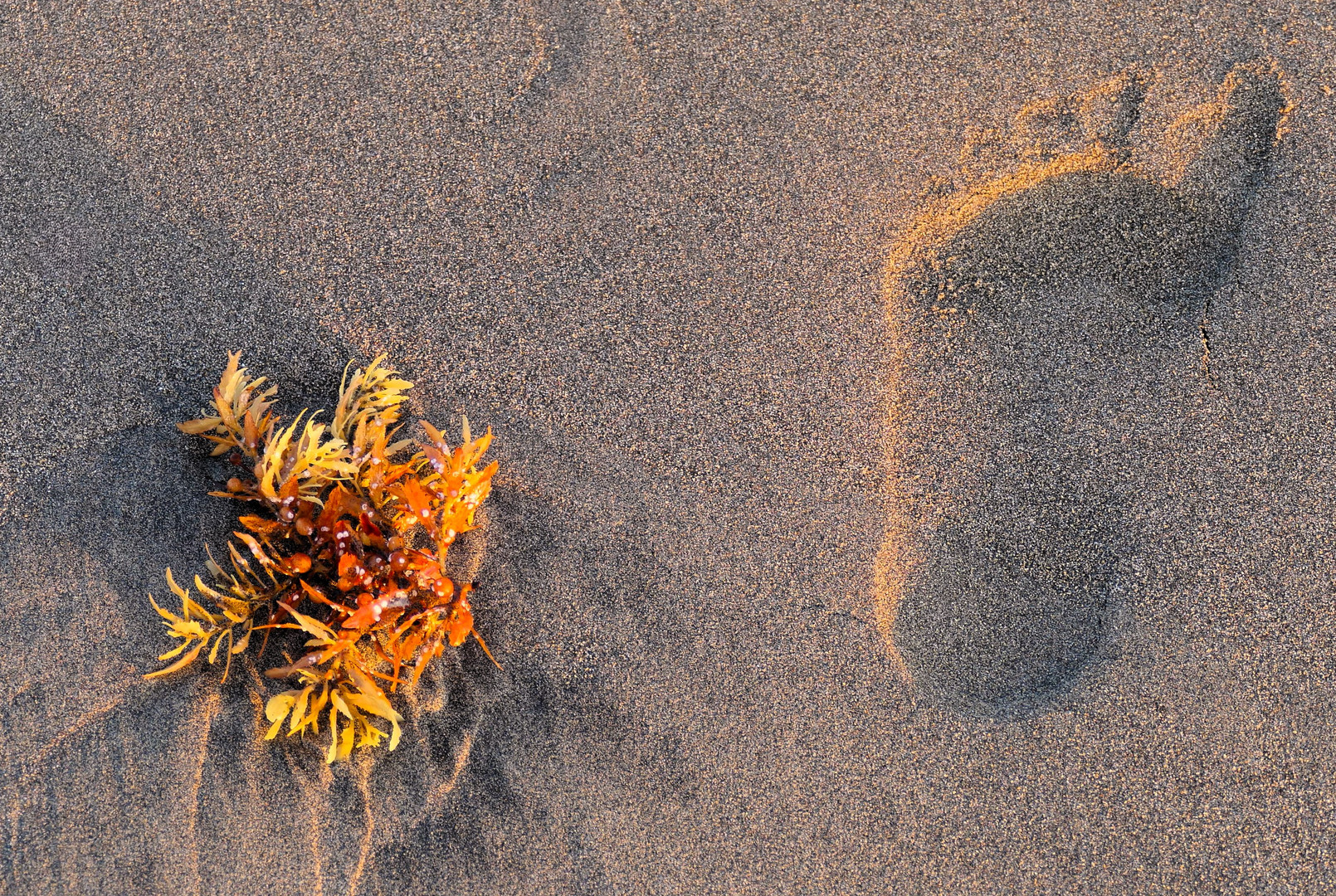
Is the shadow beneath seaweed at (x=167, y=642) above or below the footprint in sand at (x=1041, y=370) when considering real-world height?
above

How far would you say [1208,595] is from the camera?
1.63 m

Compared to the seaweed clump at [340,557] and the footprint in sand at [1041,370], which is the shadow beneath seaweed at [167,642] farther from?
the footprint in sand at [1041,370]

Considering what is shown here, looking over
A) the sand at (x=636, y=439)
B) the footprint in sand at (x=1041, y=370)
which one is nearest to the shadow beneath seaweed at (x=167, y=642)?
the sand at (x=636, y=439)

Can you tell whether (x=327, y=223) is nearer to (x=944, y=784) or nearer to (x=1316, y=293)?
(x=944, y=784)

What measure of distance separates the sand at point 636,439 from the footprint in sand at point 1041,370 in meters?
0.03

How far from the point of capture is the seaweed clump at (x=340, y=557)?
4.83 ft

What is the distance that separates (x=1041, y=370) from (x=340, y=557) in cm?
115

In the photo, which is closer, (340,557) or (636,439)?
(340,557)

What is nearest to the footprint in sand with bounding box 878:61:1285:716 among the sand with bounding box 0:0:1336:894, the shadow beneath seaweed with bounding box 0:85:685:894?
the sand with bounding box 0:0:1336:894

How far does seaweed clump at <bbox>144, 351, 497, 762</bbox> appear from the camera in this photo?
58.0 inches

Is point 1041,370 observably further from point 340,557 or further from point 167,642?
point 167,642

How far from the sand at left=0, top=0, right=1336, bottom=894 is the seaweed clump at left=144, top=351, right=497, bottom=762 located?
74 millimetres

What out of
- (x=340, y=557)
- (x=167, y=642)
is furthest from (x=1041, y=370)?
(x=167, y=642)

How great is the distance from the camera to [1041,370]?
67.9 inches
